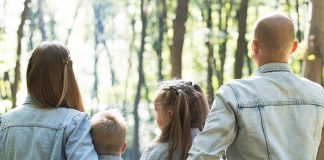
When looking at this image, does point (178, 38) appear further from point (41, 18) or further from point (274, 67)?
point (41, 18)

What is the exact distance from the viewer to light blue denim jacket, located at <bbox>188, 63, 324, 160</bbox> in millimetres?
2543

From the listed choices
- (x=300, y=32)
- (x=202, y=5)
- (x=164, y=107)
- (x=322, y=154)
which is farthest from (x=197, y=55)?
(x=164, y=107)

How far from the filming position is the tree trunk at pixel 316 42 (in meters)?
5.24

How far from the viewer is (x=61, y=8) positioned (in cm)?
2411

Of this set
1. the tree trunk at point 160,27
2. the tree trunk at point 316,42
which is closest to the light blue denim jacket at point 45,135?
the tree trunk at point 316,42

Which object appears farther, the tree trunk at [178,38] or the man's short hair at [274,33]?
the tree trunk at [178,38]

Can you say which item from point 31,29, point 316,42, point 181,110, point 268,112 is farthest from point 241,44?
point 31,29

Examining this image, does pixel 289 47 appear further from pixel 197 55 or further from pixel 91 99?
pixel 91 99

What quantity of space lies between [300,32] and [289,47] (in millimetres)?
14757

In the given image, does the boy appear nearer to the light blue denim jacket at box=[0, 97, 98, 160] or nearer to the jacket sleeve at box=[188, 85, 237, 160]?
the light blue denim jacket at box=[0, 97, 98, 160]

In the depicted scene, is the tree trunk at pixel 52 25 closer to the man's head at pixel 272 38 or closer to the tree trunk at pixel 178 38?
the tree trunk at pixel 178 38

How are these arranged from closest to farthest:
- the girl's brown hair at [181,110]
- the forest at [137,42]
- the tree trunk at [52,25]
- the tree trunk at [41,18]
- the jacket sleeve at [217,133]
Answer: the jacket sleeve at [217,133]
the girl's brown hair at [181,110]
the forest at [137,42]
the tree trunk at [41,18]
the tree trunk at [52,25]

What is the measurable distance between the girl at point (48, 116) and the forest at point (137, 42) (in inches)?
224

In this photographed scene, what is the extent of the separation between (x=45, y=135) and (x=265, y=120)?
1.14 metres
